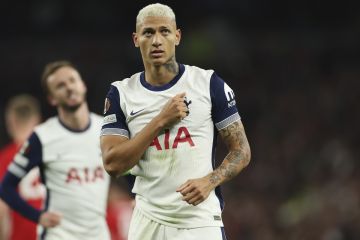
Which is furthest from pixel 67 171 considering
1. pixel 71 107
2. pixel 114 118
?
pixel 114 118

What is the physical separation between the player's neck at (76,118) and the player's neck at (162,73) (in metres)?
2.09

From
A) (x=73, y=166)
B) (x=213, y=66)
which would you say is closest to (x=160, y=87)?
(x=73, y=166)

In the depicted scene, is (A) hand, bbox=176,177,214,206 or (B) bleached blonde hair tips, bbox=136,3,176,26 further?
(B) bleached blonde hair tips, bbox=136,3,176,26

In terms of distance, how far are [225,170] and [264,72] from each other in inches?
586

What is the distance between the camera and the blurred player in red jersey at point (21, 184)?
8.87 metres

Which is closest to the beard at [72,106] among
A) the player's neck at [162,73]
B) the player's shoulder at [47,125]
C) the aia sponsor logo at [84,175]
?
the player's shoulder at [47,125]

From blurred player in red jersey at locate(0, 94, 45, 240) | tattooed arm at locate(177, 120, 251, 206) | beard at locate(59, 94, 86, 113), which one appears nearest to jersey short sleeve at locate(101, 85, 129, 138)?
tattooed arm at locate(177, 120, 251, 206)

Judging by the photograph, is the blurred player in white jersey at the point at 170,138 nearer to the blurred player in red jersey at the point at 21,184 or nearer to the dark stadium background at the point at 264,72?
the blurred player in red jersey at the point at 21,184

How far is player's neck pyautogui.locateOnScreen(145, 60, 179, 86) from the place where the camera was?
19.5 ft

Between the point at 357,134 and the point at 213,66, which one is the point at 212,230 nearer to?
the point at 357,134

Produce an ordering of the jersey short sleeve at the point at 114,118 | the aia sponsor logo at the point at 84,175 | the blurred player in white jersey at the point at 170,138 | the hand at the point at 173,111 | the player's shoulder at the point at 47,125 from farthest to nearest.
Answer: the player's shoulder at the point at 47,125 → the aia sponsor logo at the point at 84,175 → the jersey short sleeve at the point at 114,118 → the blurred player in white jersey at the point at 170,138 → the hand at the point at 173,111

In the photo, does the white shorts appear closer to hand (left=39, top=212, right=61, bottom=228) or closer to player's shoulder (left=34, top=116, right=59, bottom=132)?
hand (left=39, top=212, right=61, bottom=228)

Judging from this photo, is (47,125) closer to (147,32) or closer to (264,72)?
(147,32)

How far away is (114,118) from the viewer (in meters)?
5.95
